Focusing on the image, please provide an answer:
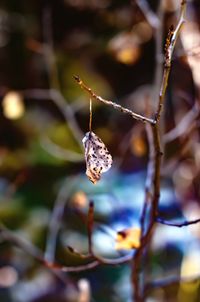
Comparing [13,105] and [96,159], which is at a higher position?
[96,159]

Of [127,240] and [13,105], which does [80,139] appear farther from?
[127,240]

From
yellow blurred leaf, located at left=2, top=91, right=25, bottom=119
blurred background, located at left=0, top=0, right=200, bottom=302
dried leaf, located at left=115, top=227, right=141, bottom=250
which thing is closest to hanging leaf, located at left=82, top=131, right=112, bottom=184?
dried leaf, located at left=115, top=227, right=141, bottom=250

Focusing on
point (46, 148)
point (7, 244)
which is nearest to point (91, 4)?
point (46, 148)

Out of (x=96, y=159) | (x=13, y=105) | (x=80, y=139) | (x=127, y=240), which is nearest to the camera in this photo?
(x=96, y=159)

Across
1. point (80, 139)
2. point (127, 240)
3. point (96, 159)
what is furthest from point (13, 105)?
point (96, 159)

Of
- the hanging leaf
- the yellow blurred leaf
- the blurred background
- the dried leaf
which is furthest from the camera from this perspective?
the yellow blurred leaf

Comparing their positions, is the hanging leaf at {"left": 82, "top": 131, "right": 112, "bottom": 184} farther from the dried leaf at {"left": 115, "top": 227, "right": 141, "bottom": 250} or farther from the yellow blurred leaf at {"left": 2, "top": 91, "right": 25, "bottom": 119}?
the yellow blurred leaf at {"left": 2, "top": 91, "right": 25, "bottom": 119}

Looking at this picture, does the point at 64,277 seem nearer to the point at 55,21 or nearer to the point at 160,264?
the point at 160,264

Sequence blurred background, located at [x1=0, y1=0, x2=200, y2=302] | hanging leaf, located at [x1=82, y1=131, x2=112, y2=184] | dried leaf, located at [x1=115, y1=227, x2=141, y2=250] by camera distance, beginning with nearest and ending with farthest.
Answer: hanging leaf, located at [x1=82, y1=131, x2=112, y2=184], dried leaf, located at [x1=115, y1=227, x2=141, y2=250], blurred background, located at [x1=0, y1=0, x2=200, y2=302]
